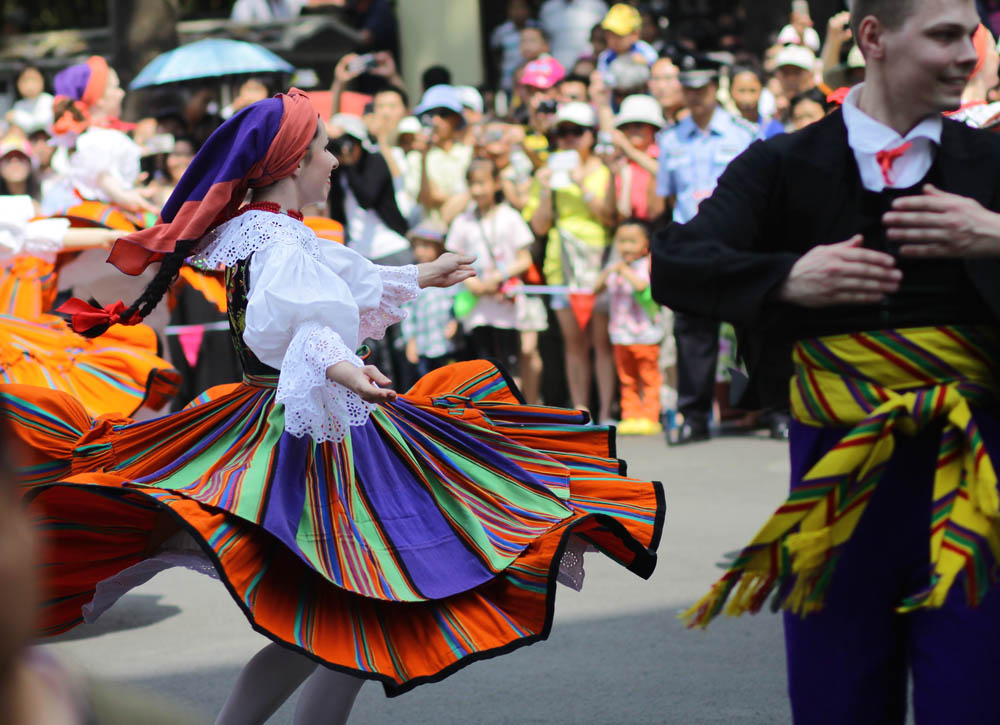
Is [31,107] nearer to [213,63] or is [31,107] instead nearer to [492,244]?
[213,63]

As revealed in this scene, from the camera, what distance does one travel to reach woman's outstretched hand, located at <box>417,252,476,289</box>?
14.1ft

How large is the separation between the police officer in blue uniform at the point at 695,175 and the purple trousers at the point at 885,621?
21.6ft

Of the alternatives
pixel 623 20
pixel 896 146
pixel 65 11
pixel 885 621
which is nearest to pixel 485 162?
pixel 623 20

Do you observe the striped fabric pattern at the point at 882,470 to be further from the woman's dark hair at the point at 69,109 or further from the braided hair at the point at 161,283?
the woman's dark hair at the point at 69,109

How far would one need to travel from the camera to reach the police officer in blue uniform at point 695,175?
9250mm

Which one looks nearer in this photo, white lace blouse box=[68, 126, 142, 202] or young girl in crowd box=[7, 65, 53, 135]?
white lace blouse box=[68, 126, 142, 202]

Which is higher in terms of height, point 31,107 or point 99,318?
point 31,107

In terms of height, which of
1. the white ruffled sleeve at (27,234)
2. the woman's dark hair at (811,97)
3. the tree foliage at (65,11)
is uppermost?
the tree foliage at (65,11)

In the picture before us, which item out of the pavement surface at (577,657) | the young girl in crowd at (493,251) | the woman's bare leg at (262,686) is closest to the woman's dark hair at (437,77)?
the young girl in crowd at (493,251)

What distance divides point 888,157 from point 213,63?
9.79 m

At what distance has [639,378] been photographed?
9914 mm

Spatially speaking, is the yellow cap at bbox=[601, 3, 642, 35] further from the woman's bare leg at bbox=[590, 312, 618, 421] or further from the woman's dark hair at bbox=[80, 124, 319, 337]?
the woman's dark hair at bbox=[80, 124, 319, 337]

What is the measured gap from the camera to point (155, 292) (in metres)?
4.09

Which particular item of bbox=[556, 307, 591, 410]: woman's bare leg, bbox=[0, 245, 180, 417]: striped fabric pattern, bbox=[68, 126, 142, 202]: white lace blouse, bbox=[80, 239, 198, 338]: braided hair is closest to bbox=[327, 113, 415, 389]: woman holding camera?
bbox=[556, 307, 591, 410]: woman's bare leg
